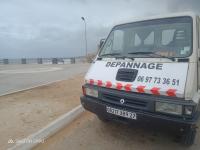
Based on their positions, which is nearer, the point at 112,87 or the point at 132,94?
the point at 132,94

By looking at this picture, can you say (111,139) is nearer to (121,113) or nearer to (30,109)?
(121,113)

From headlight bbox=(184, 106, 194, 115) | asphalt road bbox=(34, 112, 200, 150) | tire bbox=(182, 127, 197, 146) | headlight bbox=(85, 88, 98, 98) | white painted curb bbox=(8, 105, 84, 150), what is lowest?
asphalt road bbox=(34, 112, 200, 150)

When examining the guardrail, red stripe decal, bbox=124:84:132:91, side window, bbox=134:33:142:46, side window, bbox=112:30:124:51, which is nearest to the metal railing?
the guardrail

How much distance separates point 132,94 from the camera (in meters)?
3.44

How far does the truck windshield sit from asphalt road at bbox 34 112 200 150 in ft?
4.85

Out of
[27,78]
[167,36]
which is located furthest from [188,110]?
[27,78]

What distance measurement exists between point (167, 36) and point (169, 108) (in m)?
1.61

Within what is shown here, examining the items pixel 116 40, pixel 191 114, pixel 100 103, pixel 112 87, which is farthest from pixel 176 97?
pixel 116 40

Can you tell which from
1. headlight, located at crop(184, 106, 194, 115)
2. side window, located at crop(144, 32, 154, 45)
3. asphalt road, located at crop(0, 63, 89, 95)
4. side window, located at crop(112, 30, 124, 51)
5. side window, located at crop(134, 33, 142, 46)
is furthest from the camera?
asphalt road, located at crop(0, 63, 89, 95)

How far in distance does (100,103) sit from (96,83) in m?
0.45

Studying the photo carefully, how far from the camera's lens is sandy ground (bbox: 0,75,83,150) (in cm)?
423

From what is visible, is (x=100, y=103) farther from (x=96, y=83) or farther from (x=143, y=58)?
(x=143, y=58)

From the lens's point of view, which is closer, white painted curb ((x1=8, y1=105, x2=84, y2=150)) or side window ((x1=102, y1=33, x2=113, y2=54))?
white painted curb ((x1=8, y1=105, x2=84, y2=150))

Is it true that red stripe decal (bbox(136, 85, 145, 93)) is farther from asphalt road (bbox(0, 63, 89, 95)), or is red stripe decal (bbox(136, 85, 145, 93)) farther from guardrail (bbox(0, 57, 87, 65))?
guardrail (bbox(0, 57, 87, 65))
